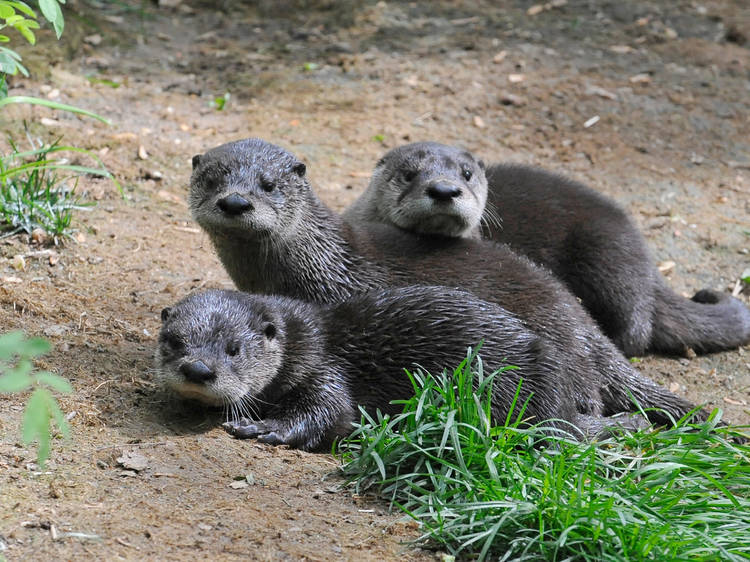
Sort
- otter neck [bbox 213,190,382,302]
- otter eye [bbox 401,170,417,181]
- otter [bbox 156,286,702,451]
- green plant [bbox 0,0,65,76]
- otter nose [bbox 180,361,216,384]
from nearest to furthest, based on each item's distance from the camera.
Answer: green plant [bbox 0,0,65,76]
otter nose [bbox 180,361,216,384]
otter [bbox 156,286,702,451]
otter neck [bbox 213,190,382,302]
otter eye [bbox 401,170,417,181]

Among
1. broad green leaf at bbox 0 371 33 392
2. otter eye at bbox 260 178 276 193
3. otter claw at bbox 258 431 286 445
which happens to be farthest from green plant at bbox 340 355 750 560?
broad green leaf at bbox 0 371 33 392

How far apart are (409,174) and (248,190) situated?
1.01 m

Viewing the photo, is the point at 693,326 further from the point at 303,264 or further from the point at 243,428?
the point at 243,428

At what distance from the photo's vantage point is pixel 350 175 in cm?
660

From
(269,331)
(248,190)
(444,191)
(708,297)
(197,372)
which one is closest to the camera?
(197,372)

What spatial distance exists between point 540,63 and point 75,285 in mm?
5058

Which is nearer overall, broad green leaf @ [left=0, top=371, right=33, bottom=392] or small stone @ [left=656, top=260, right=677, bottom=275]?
broad green leaf @ [left=0, top=371, right=33, bottom=392]

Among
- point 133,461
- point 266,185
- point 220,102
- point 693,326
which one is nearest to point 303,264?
point 266,185

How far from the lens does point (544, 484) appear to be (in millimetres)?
2932

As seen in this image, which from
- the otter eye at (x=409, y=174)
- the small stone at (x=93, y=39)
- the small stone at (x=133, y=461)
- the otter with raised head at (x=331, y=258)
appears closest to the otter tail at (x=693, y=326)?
the otter with raised head at (x=331, y=258)

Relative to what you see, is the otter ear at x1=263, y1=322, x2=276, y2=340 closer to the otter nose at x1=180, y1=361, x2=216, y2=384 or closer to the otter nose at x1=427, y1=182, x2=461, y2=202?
the otter nose at x1=180, y1=361, x2=216, y2=384

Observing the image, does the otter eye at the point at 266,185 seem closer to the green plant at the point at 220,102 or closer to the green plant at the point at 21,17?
the green plant at the point at 21,17

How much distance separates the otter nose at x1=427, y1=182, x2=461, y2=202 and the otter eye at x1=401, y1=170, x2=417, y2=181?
32 cm

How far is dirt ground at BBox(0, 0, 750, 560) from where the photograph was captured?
300 cm
